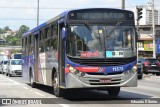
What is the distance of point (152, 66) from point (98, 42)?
25.9 meters

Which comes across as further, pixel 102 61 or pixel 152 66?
pixel 152 66

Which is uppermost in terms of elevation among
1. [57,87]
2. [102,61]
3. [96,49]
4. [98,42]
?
[98,42]

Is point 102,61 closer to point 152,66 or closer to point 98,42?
point 98,42

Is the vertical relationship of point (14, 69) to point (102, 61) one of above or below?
below

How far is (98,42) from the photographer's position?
47.0 ft

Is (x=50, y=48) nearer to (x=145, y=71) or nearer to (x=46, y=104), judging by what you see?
(x=46, y=104)

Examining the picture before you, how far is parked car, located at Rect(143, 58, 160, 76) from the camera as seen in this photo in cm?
3909

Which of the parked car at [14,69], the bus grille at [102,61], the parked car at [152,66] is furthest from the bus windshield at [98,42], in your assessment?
the parked car at [14,69]

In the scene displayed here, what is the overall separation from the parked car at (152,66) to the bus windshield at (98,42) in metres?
24.8

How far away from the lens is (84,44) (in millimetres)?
14227

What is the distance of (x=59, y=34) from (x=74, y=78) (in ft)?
6.85

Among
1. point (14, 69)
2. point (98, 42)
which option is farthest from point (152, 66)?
point (98, 42)

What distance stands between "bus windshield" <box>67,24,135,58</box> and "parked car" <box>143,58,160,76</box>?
81.5 ft

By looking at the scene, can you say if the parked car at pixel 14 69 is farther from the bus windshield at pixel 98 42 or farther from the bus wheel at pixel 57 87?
the bus windshield at pixel 98 42
